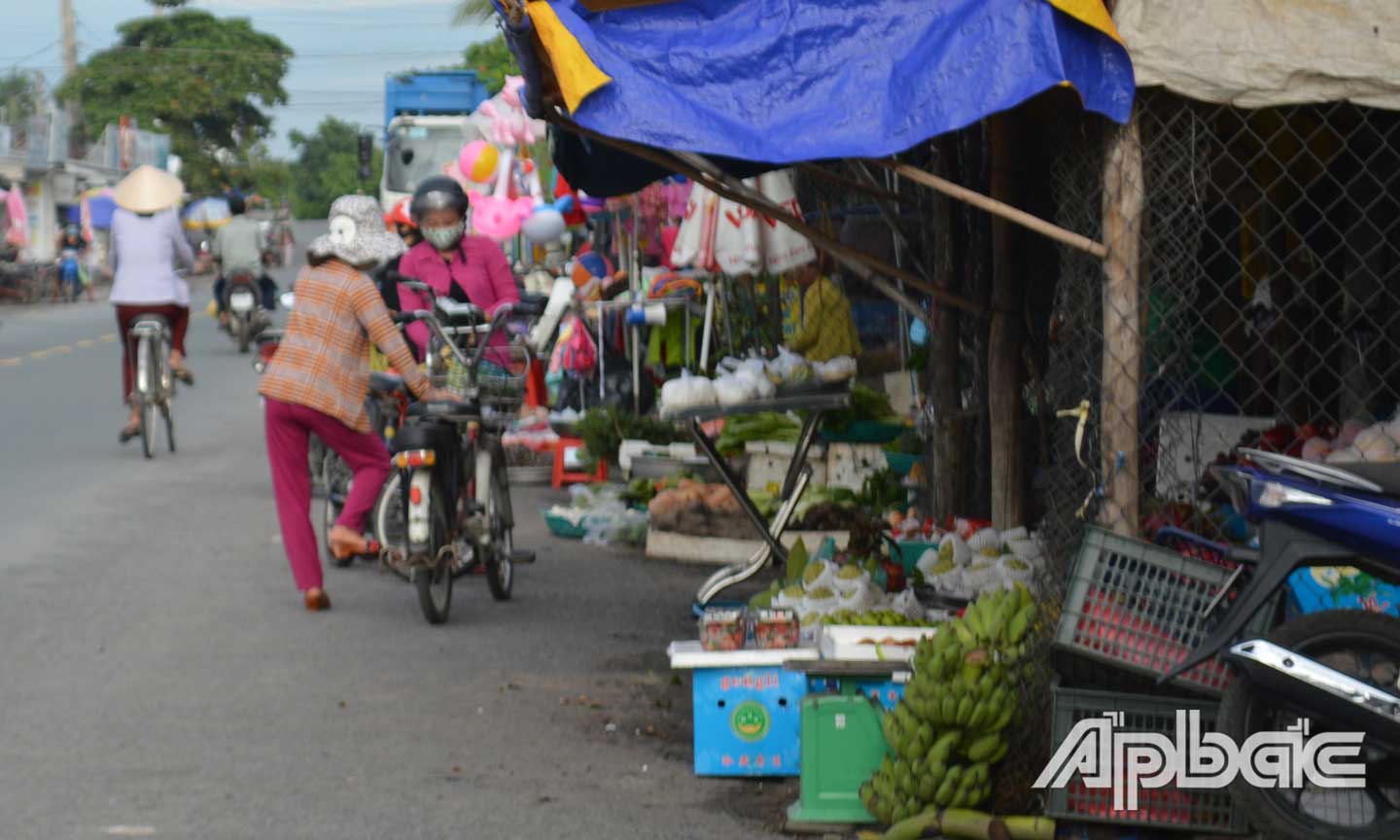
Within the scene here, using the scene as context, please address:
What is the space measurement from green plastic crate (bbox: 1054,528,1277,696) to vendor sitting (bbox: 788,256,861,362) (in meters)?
6.52

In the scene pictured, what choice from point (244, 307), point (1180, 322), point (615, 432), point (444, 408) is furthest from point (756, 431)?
point (244, 307)

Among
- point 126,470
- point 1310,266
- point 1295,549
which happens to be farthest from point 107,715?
point 126,470

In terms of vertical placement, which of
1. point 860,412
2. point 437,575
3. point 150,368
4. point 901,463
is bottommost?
point 437,575

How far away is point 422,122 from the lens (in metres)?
27.9

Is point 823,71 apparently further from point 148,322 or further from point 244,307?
point 244,307

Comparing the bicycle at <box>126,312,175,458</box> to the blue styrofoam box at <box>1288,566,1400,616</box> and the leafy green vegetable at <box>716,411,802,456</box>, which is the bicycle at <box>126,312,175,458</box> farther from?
the blue styrofoam box at <box>1288,566,1400,616</box>

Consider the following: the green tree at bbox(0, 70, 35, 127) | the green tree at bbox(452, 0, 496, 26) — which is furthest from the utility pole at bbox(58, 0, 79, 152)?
the green tree at bbox(452, 0, 496, 26)

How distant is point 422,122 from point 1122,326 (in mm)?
23512

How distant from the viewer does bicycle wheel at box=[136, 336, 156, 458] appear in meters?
13.9

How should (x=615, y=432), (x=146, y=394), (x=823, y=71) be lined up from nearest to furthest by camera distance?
1. (x=823, y=71)
2. (x=615, y=432)
3. (x=146, y=394)

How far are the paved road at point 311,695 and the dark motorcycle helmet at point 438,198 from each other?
2.09 meters

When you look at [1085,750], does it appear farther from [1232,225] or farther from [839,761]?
[1232,225]

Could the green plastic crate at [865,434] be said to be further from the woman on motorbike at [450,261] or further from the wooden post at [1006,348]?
the wooden post at [1006,348]

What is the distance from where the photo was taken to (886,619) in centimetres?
627
